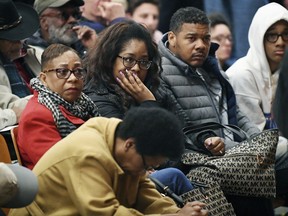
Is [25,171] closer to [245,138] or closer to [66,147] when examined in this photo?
[66,147]

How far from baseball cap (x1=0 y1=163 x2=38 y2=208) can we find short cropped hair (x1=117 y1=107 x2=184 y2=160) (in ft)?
1.70

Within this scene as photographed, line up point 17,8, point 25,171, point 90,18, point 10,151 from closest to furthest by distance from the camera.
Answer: point 25,171 → point 10,151 → point 17,8 → point 90,18

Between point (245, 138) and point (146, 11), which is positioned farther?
point (146, 11)

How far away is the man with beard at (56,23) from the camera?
7703 millimetres

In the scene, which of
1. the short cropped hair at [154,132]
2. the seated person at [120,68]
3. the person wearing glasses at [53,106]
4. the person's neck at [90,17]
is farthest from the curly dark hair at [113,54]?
the person's neck at [90,17]

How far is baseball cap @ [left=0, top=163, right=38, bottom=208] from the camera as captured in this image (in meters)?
4.94

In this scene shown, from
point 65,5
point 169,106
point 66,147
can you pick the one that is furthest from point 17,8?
point 66,147

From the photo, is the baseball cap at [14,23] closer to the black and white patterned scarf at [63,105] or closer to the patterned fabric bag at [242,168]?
the black and white patterned scarf at [63,105]

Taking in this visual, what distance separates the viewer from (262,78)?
7848mm

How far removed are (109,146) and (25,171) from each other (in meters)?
0.45

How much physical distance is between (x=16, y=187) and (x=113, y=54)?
6.03ft

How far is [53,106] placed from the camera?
6.06m

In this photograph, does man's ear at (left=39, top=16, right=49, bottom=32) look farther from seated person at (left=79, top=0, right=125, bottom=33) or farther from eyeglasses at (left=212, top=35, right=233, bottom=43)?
eyeglasses at (left=212, top=35, right=233, bottom=43)

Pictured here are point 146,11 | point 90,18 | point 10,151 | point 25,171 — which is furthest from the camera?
point 146,11
